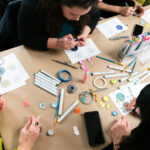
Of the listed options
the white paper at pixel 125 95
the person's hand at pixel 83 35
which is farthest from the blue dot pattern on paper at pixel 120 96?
the person's hand at pixel 83 35

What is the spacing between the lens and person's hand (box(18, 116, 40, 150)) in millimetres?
838

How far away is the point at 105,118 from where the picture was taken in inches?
39.9

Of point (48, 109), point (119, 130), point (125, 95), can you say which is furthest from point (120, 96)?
point (48, 109)

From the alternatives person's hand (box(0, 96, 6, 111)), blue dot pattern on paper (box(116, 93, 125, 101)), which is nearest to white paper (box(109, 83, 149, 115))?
blue dot pattern on paper (box(116, 93, 125, 101))

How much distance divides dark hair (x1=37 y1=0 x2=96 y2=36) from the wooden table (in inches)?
7.0

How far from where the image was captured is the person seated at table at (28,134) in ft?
2.75

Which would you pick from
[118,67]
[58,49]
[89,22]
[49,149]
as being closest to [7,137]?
[49,149]

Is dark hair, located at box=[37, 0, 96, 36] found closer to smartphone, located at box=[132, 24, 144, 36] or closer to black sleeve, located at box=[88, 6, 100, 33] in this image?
black sleeve, located at box=[88, 6, 100, 33]

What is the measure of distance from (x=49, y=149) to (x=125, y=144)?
391 millimetres

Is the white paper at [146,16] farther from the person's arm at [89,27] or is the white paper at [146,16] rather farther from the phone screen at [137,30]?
the person's arm at [89,27]

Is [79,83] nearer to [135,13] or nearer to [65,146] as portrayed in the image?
[65,146]

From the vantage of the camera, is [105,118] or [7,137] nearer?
[7,137]

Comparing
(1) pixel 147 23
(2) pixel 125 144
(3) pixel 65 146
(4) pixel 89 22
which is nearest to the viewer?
(2) pixel 125 144

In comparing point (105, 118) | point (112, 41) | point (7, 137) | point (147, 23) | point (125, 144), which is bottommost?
point (7, 137)
